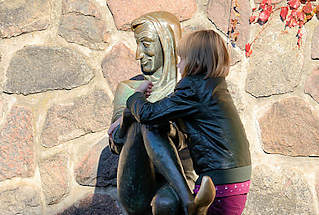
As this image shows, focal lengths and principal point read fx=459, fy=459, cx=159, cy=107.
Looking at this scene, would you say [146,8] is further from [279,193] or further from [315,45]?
[279,193]

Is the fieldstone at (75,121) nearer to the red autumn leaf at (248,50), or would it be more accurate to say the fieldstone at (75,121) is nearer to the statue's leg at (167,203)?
the red autumn leaf at (248,50)

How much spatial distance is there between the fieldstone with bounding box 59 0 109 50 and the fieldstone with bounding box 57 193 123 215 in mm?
854

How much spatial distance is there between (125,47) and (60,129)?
0.58 meters

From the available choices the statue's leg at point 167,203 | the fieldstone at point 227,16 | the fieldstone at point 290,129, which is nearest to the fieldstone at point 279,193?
the fieldstone at point 290,129

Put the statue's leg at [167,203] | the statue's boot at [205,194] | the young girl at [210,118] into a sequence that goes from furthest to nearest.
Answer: the young girl at [210,118], the statue's leg at [167,203], the statue's boot at [205,194]

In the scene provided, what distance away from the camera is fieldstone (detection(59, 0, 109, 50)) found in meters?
2.53

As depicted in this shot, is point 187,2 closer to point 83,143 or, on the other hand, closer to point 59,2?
point 59,2

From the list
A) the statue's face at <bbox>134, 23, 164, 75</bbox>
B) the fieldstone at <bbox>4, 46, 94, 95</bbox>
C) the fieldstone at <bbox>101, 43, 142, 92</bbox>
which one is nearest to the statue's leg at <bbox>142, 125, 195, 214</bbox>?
the statue's face at <bbox>134, 23, 164, 75</bbox>

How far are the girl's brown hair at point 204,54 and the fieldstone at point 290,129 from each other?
34.0 inches

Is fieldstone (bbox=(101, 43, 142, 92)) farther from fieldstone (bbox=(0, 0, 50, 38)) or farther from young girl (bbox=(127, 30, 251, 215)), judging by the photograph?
young girl (bbox=(127, 30, 251, 215))

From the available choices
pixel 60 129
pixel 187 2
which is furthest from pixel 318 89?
pixel 60 129

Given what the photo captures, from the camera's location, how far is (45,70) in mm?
2535

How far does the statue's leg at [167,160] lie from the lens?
1.47 metres

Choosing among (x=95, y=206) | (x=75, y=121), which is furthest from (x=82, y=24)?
(x=95, y=206)
